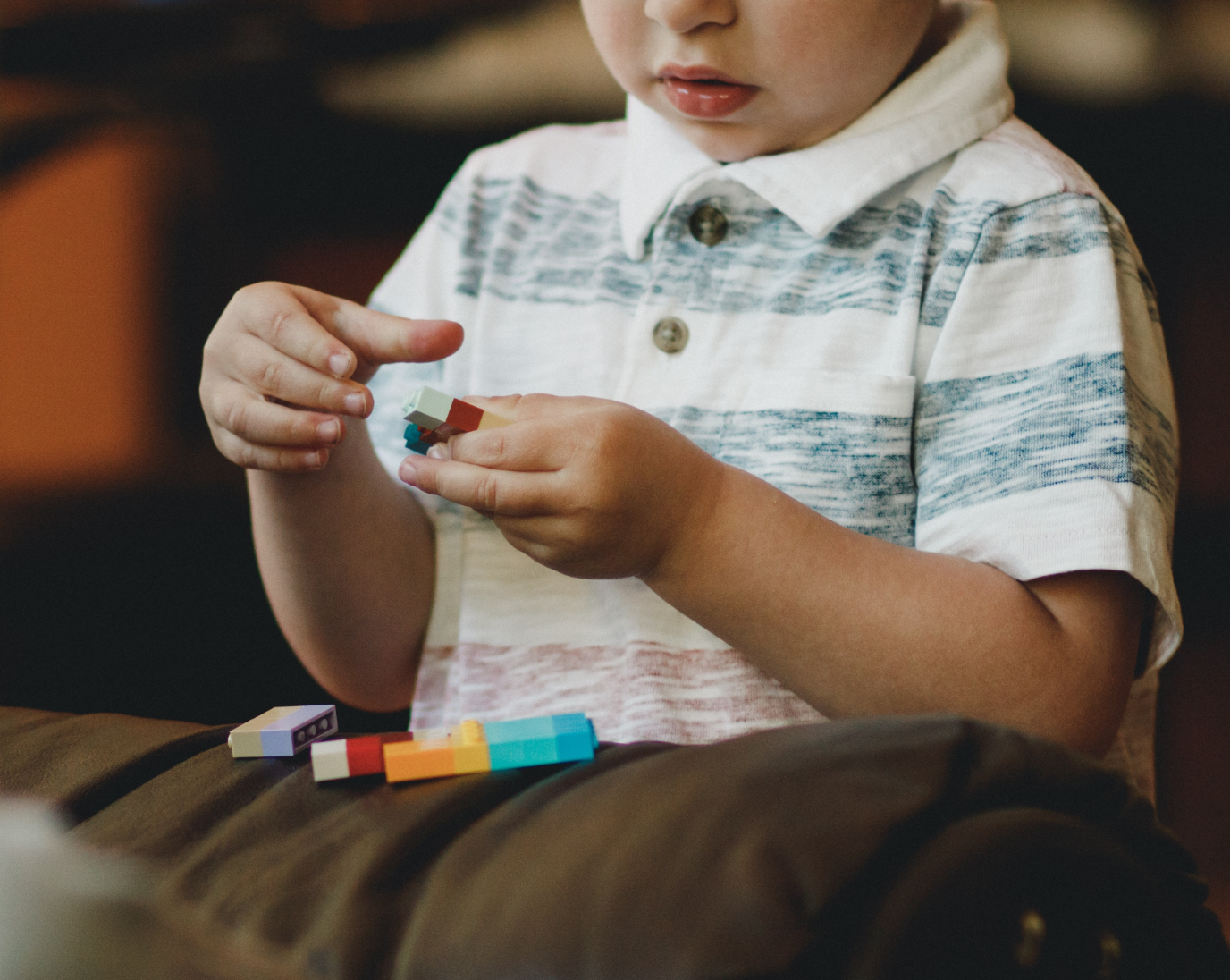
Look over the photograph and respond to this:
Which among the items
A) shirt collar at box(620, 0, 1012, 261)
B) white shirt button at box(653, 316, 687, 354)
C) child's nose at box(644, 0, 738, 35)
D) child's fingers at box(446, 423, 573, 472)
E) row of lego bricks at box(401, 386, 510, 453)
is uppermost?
child's nose at box(644, 0, 738, 35)

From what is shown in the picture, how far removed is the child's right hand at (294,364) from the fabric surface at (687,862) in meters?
0.24


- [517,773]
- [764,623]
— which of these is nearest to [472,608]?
[764,623]

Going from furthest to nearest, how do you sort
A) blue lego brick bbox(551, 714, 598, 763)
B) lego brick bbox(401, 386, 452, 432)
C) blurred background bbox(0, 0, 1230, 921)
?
blurred background bbox(0, 0, 1230, 921)
lego brick bbox(401, 386, 452, 432)
blue lego brick bbox(551, 714, 598, 763)

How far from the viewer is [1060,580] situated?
1.46 ft

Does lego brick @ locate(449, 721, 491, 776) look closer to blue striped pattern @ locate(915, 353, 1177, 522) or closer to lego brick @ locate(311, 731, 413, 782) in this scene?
lego brick @ locate(311, 731, 413, 782)

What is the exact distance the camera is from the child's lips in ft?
1.74

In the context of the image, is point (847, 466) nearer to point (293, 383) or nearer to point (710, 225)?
point (710, 225)

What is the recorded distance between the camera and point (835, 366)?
538 millimetres

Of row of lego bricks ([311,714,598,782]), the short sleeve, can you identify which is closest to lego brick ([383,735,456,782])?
row of lego bricks ([311,714,598,782])

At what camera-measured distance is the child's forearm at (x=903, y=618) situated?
1.42 ft

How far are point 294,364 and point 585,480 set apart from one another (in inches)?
6.6

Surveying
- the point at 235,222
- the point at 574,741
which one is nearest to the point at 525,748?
the point at 574,741

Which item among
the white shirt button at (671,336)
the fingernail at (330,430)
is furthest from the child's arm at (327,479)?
the white shirt button at (671,336)

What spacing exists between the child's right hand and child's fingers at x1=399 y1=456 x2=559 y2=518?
55mm
